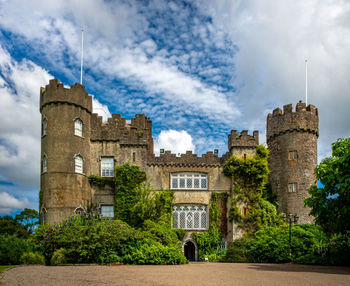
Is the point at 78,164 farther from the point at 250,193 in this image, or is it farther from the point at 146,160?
the point at 250,193

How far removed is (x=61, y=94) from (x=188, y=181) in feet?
39.3

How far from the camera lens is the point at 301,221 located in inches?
1068

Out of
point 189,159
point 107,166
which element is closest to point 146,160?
point 107,166

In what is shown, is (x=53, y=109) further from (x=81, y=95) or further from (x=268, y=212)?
(x=268, y=212)

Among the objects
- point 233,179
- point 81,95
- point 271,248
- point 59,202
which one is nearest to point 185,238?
point 233,179

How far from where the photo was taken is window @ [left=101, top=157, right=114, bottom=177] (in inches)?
1065

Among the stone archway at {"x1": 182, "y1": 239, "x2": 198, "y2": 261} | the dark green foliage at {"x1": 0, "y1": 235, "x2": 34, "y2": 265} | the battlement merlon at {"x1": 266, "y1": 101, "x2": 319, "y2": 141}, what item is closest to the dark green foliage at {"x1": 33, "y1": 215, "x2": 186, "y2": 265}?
the dark green foliage at {"x1": 0, "y1": 235, "x2": 34, "y2": 265}

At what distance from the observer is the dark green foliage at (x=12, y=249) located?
55.4 ft

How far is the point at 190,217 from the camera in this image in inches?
1073

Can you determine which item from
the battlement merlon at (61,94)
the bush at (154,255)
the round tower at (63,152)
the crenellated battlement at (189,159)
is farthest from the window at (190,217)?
the battlement merlon at (61,94)

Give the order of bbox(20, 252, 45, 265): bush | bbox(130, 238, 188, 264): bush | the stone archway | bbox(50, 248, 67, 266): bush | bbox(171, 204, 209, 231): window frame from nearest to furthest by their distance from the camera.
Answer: bbox(50, 248, 67, 266): bush, bbox(130, 238, 188, 264): bush, bbox(20, 252, 45, 265): bush, bbox(171, 204, 209, 231): window frame, the stone archway

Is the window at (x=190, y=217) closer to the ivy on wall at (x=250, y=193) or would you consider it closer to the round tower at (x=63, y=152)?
the ivy on wall at (x=250, y=193)

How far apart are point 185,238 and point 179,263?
375 inches

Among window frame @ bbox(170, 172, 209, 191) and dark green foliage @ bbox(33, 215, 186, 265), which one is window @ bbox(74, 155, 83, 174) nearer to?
window frame @ bbox(170, 172, 209, 191)
